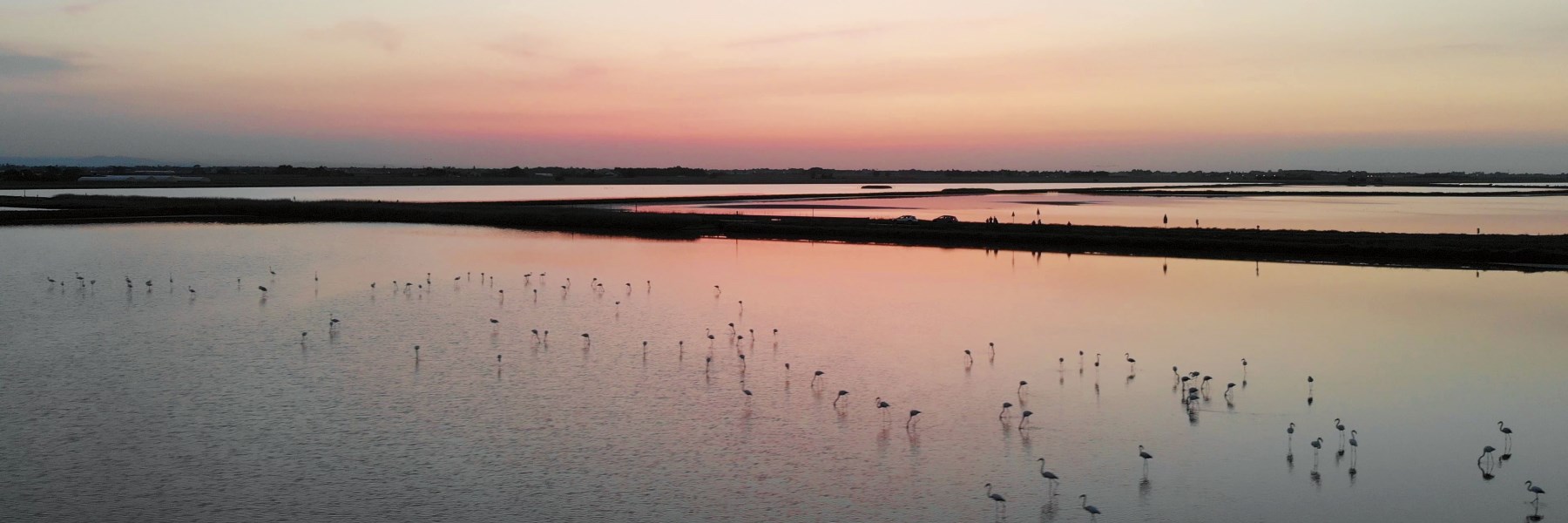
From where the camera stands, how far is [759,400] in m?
16.3

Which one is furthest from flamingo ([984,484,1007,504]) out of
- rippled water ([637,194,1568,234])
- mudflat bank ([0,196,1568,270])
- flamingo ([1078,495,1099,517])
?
rippled water ([637,194,1568,234])

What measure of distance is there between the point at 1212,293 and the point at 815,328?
11735mm

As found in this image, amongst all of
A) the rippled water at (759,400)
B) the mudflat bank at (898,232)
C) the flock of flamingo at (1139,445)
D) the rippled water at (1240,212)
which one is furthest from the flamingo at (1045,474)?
the rippled water at (1240,212)

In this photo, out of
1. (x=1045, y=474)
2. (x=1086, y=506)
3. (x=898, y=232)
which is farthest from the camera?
(x=898, y=232)

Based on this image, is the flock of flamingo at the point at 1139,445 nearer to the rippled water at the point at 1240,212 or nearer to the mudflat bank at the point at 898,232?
the mudflat bank at the point at 898,232

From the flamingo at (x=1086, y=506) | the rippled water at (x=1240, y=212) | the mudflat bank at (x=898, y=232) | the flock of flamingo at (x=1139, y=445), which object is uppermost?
the rippled water at (x=1240, y=212)

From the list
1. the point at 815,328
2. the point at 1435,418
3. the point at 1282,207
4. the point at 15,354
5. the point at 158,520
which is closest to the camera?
the point at 158,520

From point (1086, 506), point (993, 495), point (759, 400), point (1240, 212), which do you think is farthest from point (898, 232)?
point (1086, 506)

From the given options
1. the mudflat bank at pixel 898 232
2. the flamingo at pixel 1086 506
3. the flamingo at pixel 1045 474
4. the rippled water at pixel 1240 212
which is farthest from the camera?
the rippled water at pixel 1240 212

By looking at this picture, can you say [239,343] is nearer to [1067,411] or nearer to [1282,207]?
[1067,411]

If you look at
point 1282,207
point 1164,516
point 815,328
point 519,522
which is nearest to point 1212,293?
point 815,328

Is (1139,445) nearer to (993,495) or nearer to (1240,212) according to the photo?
(993,495)

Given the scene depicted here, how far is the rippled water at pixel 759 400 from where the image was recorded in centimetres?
1201

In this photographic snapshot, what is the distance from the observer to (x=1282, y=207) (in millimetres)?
76000
